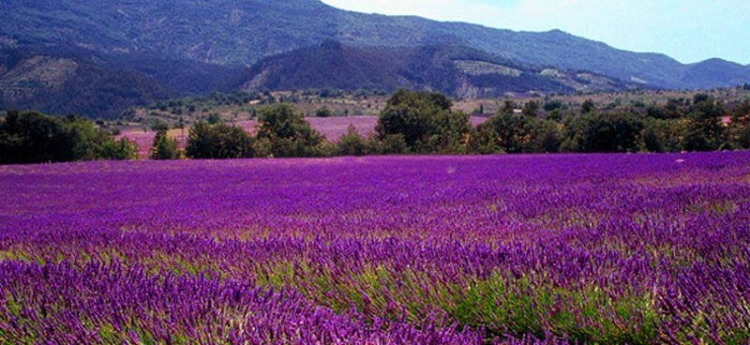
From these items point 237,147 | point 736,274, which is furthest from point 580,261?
point 237,147

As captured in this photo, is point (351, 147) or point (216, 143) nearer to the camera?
point (216, 143)

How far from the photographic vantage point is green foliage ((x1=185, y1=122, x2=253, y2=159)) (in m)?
35.8

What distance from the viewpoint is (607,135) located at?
116 feet

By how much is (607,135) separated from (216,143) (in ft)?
76.3

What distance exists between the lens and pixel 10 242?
489 cm

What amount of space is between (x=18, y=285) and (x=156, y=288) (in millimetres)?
875

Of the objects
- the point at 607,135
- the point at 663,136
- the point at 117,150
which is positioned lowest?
the point at 117,150

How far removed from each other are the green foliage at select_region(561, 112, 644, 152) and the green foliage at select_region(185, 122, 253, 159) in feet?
63.1

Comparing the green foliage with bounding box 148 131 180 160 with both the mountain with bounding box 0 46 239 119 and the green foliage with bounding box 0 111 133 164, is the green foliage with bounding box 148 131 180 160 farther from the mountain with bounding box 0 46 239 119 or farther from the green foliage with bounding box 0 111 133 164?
the mountain with bounding box 0 46 239 119

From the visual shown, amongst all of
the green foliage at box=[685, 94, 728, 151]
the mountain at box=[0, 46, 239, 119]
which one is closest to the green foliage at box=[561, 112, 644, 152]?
the green foliage at box=[685, 94, 728, 151]

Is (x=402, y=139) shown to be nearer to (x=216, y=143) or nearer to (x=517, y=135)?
(x=517, y=135)

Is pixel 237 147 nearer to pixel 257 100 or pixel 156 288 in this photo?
pixel 156 288

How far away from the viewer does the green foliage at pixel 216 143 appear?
35.8 m

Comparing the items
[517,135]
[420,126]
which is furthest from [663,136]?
[420,126]
